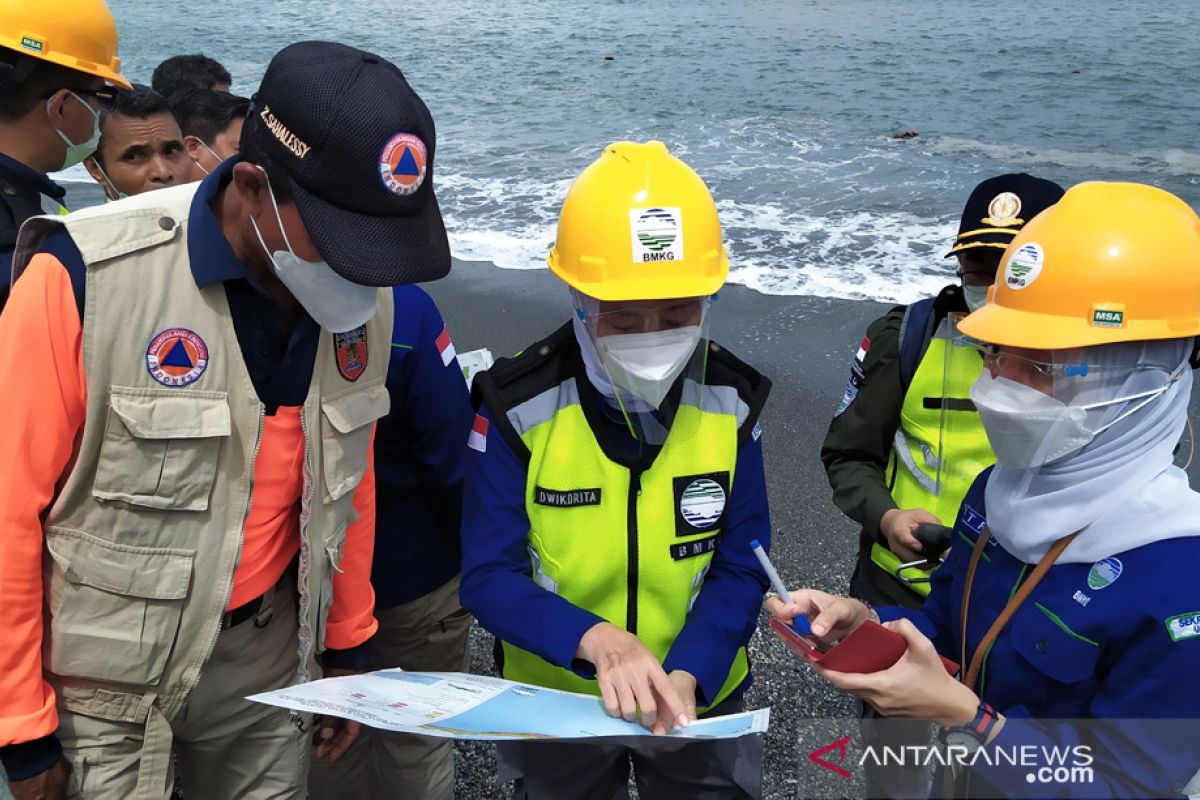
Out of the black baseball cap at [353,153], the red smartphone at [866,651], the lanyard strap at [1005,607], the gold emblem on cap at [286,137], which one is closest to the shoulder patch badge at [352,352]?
the black baseball cap at [353,153]

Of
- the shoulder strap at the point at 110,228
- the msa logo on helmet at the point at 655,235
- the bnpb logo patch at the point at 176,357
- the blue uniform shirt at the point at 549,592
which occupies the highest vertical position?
the shoulder strap at the point at 110,228

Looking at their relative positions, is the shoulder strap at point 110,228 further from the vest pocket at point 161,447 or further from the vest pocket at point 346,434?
the vest pocket at point 346,434

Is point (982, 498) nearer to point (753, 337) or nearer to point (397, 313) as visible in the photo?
point (397, 313)

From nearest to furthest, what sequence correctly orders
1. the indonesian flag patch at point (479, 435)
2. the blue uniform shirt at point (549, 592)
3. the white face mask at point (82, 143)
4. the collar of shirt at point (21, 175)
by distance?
→ the blue uniform shirt at point (549, 592)
the indonesian flag patch at point (479, 435)
the collar of shirt at point (21, 175)
the white face mask at point (82, 143)

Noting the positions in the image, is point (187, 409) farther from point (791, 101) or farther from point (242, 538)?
point (791, 101)

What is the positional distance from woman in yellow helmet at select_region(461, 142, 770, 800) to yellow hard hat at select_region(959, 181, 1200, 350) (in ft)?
2.01

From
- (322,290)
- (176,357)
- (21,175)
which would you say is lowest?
(176,357)

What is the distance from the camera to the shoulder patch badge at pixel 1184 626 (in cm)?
159

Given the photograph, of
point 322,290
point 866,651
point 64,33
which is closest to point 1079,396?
point 866,651

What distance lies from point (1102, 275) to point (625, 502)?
1.05m

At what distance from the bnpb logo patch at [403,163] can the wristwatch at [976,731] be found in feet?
4.58

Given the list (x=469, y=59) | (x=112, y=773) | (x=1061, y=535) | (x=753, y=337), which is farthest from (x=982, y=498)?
(x=469, y=59)

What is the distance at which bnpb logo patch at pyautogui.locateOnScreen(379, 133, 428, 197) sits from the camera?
1.80 m

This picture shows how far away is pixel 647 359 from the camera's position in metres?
2.17
